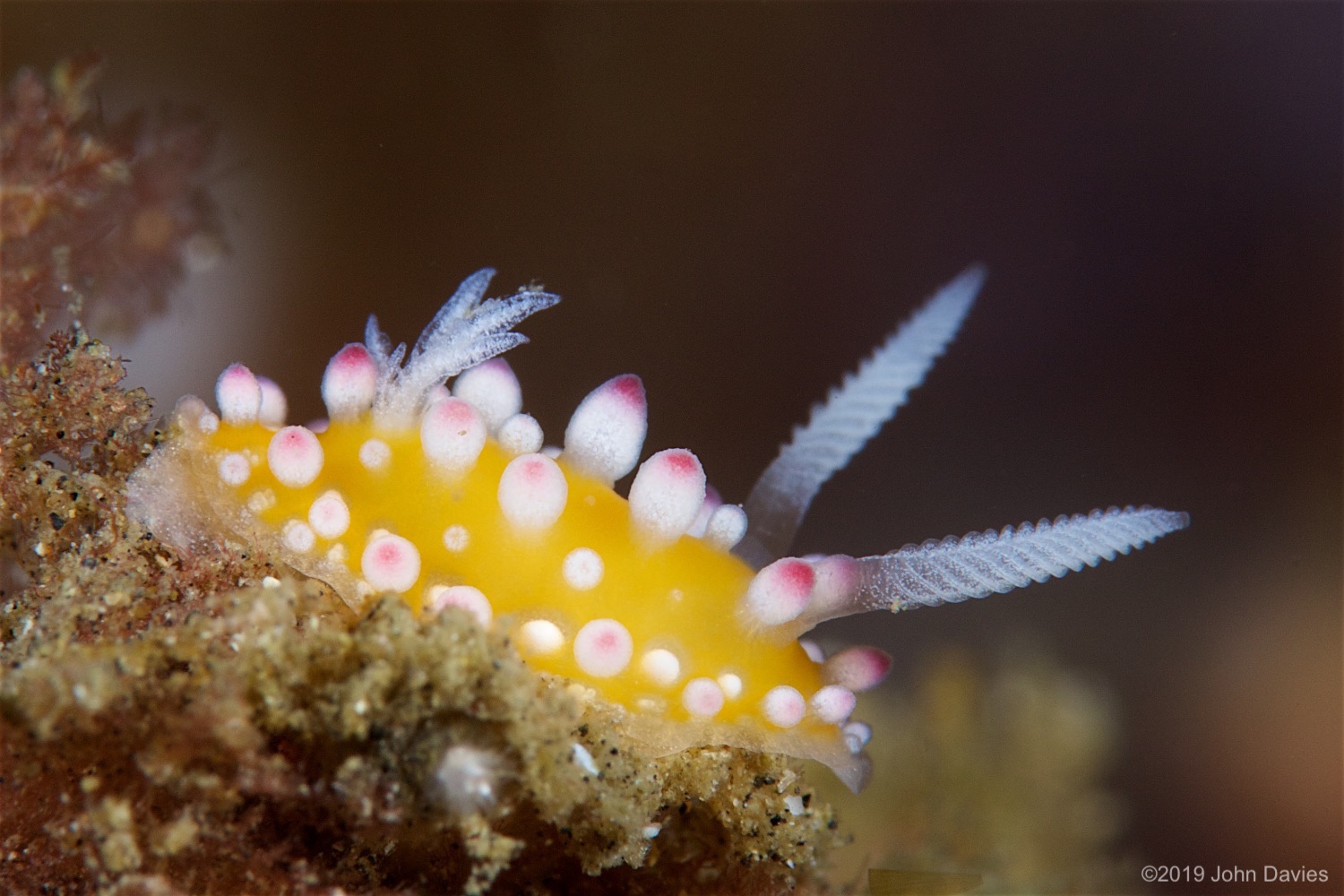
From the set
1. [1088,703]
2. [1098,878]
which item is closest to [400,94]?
[1088,703]

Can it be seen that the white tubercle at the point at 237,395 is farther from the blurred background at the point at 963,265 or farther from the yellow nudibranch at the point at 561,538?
the blurred background at the point at 963,265

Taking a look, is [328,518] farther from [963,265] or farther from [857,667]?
[963,265]

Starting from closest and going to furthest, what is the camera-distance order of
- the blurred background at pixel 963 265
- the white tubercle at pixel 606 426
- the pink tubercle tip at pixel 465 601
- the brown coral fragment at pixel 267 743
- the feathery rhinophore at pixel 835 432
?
the brown coral fragment at pixel 267 743 → the pink tubercle tip at pixel 465 601 → the white tubercle at pixel 606 426 → the feathery rhinophore at pixel 835 432 → the blurred background at pixel 963 265

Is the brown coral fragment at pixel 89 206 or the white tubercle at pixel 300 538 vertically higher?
the brown coral fragment at pixel 89 206

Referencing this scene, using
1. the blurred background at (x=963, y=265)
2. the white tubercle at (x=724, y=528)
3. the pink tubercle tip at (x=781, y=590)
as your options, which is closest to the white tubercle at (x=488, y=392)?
the white tubercle at (x=724, y=528)

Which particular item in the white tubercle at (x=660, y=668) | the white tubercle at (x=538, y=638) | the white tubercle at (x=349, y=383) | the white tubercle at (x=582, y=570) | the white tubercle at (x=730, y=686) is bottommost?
the white tubercle at (x=538, y=638)

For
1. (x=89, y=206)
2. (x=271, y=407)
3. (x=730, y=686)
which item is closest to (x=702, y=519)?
(x=730, y=686)

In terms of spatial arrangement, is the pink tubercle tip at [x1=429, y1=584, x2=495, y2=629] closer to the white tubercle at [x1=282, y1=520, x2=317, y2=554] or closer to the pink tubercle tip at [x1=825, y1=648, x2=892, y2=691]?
the white tubercle at [x1=282, y1=520, x2=317, y2=554]
